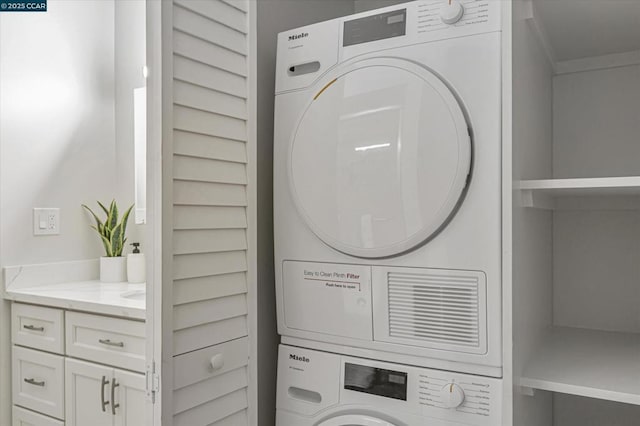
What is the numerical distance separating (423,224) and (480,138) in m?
0.24

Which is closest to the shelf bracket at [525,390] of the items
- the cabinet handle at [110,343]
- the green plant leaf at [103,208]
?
the cabinet handle at [110,343]

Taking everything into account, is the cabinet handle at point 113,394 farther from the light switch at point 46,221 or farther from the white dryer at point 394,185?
the light switch at point 46,221

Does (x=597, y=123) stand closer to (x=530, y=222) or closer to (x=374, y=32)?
(x=530, y=222)

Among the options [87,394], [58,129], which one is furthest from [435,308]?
[58,129]

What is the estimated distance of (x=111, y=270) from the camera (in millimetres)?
2527

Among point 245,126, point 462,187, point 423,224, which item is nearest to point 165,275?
point 245,126

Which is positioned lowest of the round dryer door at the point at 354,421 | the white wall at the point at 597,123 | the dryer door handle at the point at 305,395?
the round dryer door at the point at 354,421

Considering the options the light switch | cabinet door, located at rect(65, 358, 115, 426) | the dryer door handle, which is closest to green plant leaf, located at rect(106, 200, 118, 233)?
the light switch

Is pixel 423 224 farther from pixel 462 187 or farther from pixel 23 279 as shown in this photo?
pixel 23 279

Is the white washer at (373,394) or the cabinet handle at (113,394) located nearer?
the white washer at (373,394)

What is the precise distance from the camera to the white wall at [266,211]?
162cm

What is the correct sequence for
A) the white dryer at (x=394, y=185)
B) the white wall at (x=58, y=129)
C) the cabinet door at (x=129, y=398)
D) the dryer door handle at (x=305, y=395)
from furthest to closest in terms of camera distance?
the white wall at (x=58, y=129), the cabinet door at (x=129, y=398), the dryer door handle at (x=305, y=395), the white dryer at (x=394, y=185)

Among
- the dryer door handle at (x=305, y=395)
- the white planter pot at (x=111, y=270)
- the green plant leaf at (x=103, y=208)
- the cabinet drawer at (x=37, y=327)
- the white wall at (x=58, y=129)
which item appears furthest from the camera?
the green plant leaf at (x=103, y=208)

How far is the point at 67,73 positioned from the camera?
2578mm
